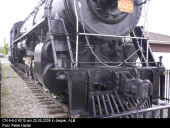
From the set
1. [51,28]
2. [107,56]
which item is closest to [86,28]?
[51,28]

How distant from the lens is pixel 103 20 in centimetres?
406

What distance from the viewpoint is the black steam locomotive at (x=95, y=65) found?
11.2ft

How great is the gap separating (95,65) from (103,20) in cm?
99

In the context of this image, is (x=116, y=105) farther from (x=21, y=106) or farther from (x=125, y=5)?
(x=21, y=106)

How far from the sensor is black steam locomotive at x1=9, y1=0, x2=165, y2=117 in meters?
3.42

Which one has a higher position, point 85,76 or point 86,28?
point 86,28

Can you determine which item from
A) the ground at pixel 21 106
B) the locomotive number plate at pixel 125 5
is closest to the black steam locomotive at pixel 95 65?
the locomotive number plate at pixel 125 5

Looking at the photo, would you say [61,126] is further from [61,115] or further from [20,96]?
[20,96]

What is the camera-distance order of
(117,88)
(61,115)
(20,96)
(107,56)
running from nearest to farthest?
(117,88), (61,115), (107,56), (20,96)

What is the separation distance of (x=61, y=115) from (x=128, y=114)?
158 centimetres

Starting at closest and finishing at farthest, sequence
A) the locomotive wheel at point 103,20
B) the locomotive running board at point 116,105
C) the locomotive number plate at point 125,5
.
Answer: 1. the locomotive running board at point 116,105
2. the locomotive number plate at point 125,5
3. the locomotive wheel at point 103,20

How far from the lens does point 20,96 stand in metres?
5.79

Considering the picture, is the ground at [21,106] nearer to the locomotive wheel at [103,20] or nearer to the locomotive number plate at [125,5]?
the locomotive wheel at [103,20]

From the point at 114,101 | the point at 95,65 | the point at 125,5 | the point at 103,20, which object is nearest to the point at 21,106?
the point at 95,65
